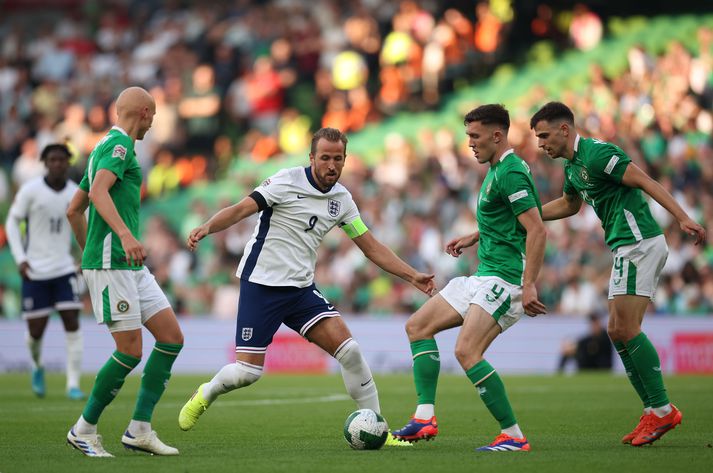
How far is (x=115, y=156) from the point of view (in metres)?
8.12

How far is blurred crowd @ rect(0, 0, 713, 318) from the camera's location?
22.0m

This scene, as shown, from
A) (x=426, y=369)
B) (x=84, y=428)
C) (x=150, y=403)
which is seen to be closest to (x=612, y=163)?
(x=426, y=369)

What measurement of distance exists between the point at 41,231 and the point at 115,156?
683 centimetres

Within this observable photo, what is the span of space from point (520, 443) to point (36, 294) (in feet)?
27.3

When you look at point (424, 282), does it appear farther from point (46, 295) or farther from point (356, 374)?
point (46, 295)

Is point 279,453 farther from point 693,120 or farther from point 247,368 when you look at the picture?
point 693,120

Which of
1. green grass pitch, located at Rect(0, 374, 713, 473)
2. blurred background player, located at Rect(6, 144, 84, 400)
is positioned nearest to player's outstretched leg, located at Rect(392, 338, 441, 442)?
green grass pitch, located at Rect(0, 374, 713, 473)

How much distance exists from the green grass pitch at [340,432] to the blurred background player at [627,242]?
41 centimetres

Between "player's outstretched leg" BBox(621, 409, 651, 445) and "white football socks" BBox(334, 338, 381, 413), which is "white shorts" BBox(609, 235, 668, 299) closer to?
"player's outstretched leg" BBox(621, 409, 651, 445)

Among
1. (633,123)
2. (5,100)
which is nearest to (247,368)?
(633,123)

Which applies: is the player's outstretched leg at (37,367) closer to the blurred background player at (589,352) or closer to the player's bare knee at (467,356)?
the player's bare knee at (467,356)

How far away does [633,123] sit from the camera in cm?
2256

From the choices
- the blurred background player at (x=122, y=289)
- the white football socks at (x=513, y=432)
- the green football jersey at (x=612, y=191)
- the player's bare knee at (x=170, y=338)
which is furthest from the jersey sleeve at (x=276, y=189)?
the white football socks at (x=513, y=432)

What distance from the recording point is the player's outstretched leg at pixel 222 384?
28.7 feet
